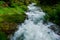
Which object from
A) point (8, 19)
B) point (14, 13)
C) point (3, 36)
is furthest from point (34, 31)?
point (14, 13)

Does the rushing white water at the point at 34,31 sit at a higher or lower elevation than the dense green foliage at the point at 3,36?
lower

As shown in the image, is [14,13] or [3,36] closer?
[3,36]

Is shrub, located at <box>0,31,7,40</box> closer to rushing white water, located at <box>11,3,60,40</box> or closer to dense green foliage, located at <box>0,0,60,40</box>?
dense green foliage, located at <box>0,0,60,40</box>

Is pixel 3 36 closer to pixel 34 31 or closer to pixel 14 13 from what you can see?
pixel 34 31

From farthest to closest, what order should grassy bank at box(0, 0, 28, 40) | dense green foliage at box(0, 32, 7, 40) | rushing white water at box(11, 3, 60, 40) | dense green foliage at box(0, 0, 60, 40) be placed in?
dense green foliage at box(0, 0, 60, 40) < rushing white water at box(11, 3, 60, 40) < grassy bank at box(0, 0, 28, 40) < dense green foliage at box(0, 32, 7, 40)

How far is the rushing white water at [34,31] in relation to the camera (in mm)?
11789

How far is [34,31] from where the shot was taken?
12320mm

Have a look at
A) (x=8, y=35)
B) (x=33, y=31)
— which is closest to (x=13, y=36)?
(x=8, y=35)

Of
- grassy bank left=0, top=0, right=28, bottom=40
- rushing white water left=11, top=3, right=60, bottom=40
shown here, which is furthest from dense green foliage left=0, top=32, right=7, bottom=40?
rushing white water left=11, top=3, right=60, bottom=40

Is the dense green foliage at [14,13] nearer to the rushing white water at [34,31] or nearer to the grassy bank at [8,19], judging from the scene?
the grassy bank at [8,19]

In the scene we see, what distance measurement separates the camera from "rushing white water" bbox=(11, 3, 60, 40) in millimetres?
11789

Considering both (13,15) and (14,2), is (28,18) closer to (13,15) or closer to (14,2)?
(13,15)

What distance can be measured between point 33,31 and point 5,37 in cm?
191

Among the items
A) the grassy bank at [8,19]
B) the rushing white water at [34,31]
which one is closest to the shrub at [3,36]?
the grassy bank at [8,19]
